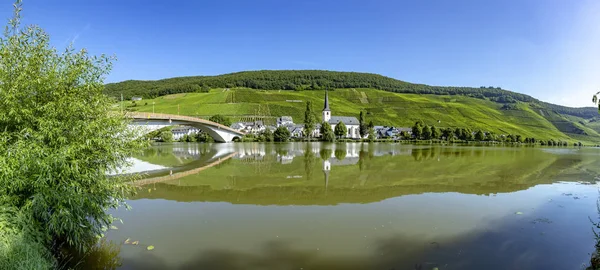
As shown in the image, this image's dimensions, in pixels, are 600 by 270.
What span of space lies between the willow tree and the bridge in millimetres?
2945

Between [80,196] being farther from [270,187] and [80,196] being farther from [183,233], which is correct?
[270,187]

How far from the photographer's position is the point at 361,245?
10.5 m

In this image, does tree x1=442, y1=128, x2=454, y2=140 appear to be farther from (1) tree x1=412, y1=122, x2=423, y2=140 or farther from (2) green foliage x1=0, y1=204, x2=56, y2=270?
(2) green foliage x1=0, y1=204, x2=56, y2=270

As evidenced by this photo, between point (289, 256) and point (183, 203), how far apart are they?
923cm

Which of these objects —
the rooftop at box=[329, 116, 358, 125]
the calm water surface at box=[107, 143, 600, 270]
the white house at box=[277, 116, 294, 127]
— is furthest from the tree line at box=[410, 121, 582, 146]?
the calm water surface at box=[107, 143, 600, 270]

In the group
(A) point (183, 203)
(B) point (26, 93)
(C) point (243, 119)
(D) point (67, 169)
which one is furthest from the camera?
(C) point (243, 119)

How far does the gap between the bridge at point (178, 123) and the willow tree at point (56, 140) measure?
295cm

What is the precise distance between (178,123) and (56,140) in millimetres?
48024

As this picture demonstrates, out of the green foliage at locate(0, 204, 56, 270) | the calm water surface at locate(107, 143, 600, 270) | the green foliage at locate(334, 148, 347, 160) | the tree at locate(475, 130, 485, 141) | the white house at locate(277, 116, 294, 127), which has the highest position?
the white house at locate(277, 116, 294, 127)

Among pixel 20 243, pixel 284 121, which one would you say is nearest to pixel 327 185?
pixel 20 243

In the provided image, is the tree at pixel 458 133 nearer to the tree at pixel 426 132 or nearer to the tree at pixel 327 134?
the tree at pixel 426 132

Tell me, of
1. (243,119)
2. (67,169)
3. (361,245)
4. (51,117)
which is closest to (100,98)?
(51,117)

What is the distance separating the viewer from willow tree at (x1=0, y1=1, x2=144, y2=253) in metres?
9.02

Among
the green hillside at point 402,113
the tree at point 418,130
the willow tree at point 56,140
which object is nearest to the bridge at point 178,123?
the willow tree at point 56,140
